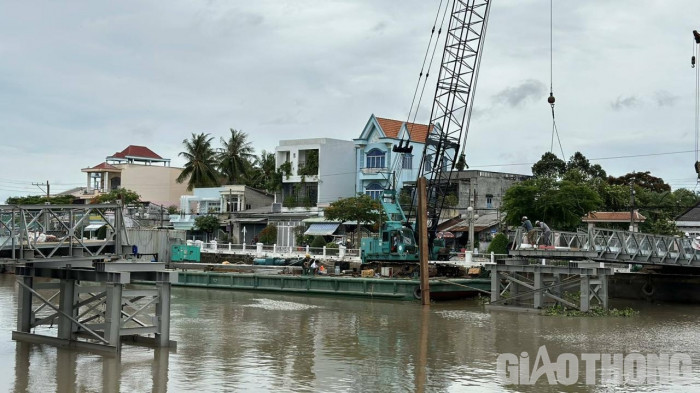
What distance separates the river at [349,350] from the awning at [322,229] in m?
29.5

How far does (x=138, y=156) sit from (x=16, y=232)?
84.5 metres

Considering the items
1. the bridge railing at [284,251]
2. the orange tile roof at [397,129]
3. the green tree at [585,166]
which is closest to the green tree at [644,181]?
the green tree at [585,166]

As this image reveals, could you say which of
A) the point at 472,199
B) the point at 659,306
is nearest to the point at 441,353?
the point at 659,306

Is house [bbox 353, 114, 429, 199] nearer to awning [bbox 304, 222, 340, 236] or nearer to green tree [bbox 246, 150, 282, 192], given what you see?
awning [bbox 304, 222, 340, 236]

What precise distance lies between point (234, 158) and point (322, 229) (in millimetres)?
27506

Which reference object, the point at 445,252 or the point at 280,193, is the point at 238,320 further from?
the point at 280,193

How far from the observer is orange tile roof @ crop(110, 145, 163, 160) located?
346 ft

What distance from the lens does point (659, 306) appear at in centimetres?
4341

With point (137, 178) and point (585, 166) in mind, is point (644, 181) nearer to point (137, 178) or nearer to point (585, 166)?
point (585, 166)

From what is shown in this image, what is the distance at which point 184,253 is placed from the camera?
6134 cm

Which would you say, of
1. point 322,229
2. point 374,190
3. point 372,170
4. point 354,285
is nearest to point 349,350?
point 354,285

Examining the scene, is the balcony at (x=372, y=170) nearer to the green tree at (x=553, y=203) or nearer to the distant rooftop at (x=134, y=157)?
the green tree at (x=553, y=203)

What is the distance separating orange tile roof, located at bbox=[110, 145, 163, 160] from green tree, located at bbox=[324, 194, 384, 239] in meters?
46.5

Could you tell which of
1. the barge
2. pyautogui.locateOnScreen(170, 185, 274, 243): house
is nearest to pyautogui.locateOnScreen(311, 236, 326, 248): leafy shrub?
pyautogui.locateOnScreen(170, 185, 274, 243): house
